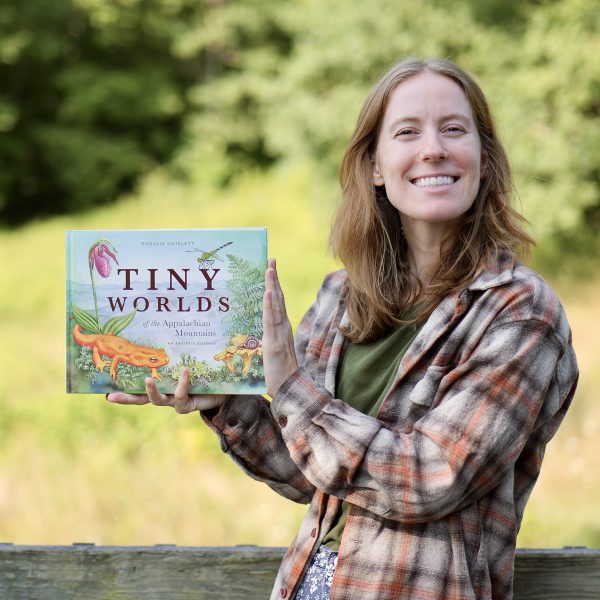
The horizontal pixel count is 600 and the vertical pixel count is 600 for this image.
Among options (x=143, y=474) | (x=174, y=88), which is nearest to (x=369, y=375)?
(x=143, y=474)

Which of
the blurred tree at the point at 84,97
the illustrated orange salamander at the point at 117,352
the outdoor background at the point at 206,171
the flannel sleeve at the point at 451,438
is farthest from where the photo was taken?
the blurred tree at the point at 84,97

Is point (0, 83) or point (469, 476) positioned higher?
point (469, 476)

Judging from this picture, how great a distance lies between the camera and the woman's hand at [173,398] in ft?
6.51

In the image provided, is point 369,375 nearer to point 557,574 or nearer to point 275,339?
point 275,339

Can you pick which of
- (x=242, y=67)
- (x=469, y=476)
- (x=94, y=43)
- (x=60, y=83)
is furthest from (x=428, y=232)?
(x=94, y=43)

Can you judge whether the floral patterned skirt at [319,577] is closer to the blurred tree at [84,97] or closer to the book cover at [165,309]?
the book cover at [165,309]

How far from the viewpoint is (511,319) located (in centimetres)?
184

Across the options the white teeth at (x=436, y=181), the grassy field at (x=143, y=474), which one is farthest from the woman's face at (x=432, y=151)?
the grassy field at (x=143, y=474)

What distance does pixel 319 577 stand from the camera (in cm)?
199

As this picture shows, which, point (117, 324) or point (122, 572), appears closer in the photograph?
point (117, 324)

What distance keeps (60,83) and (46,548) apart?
25599 mm

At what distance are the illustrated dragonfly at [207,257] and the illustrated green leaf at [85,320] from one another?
26 centimetres

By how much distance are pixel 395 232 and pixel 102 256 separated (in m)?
0.72

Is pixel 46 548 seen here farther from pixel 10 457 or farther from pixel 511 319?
pixel 10 457
